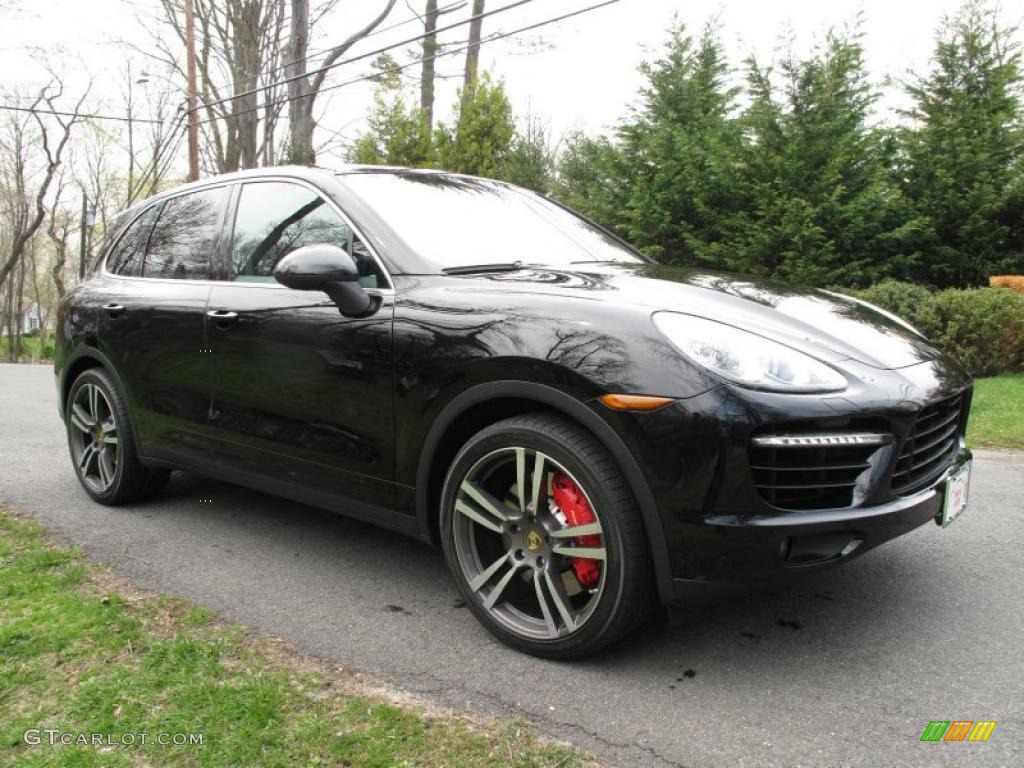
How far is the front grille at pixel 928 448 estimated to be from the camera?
2348 millimetres

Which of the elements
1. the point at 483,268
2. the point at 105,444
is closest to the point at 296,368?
the point at 483,268

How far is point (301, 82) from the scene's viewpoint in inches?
808

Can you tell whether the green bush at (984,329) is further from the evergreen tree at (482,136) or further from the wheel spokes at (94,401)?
the evergreen tree at (482,136)

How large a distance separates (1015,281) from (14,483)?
1093cm

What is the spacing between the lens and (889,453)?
2.26m

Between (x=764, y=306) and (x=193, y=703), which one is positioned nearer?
(x=193, y=703)

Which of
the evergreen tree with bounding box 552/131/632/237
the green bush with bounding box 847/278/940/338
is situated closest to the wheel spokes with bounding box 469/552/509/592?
the green bush with bounding box 847/278/940/338

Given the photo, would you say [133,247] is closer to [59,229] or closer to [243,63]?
[243,63]

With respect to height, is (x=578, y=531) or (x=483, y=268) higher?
(x=483, y=268)

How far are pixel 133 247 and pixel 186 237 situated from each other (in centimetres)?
60

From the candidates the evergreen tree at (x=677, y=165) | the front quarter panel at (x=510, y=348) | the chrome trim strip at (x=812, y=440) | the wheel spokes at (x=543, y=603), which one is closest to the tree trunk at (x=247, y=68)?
the evergreen tree at (x=677, y=165)

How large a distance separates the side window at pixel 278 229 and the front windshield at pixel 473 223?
6.6 inches

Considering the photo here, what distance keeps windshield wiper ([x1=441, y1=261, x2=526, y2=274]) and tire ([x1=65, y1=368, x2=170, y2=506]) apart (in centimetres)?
216

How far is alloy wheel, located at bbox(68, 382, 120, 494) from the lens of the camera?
14.0ft
